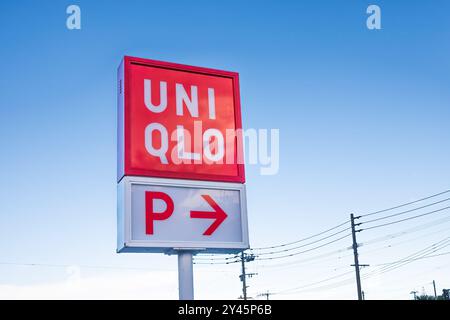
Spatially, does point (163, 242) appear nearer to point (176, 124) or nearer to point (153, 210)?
point (153, 210)

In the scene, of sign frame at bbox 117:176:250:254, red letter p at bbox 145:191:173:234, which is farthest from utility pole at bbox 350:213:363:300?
red letter p at bbox 145:191:173:234

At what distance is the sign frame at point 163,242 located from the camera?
7.54m

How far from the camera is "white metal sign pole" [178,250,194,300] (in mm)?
7504

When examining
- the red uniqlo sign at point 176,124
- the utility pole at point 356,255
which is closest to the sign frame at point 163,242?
the red uniqlo sign at point 176,124

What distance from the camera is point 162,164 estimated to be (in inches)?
316

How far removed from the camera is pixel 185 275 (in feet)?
25.1

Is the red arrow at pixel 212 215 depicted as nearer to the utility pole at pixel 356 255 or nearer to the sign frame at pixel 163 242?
the sign frame at pixel 163 242

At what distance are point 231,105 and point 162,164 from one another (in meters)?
1.59

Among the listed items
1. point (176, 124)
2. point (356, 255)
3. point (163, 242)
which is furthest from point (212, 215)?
point (356, 255)

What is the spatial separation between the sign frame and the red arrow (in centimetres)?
16

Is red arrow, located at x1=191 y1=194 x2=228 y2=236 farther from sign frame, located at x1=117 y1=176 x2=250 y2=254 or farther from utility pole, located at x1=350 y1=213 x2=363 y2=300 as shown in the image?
utility pole, located at x1=350 y1=213 x2=363 y2=300
